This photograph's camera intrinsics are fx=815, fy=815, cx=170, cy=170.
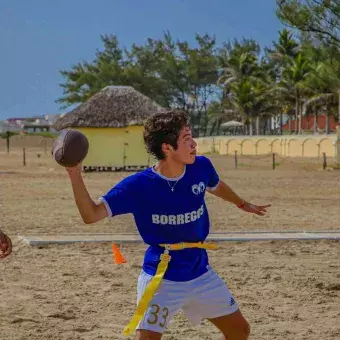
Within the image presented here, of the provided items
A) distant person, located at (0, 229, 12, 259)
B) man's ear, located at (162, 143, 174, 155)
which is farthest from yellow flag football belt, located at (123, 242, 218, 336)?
distant person, located at (0, 229, 12, 259)

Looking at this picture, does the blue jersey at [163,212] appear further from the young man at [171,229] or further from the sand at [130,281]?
the sand at [130,281]

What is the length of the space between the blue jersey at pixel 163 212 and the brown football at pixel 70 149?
0.30 metres

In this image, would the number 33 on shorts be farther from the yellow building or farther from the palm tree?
the palm tree

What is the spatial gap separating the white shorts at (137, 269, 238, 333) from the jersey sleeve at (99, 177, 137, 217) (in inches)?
14.1

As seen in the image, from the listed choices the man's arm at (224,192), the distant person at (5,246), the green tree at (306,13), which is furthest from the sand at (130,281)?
the green tree at (306,13)

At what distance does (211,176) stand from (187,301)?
78 cm

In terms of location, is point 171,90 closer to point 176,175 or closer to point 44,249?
point 44,249

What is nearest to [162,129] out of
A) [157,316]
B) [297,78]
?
[157,316]

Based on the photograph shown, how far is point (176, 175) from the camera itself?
4.31 m

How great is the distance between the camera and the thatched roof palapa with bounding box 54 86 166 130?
3766 centimetres

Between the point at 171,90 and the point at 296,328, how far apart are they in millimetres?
80893

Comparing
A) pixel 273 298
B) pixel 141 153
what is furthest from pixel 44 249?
pixel 141 153

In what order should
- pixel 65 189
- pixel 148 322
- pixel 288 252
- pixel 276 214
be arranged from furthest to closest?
pixel 65 189
pixel 276 214
pixel 288 252
pixel 148 322

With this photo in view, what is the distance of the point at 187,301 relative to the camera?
13.9 feet
